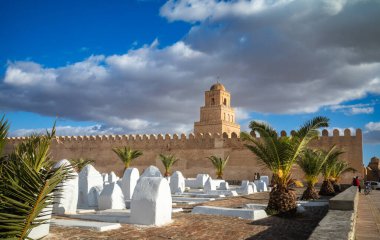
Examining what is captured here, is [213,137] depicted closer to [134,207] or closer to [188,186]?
[188,186]

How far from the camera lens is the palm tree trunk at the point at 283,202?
8727 millimetres

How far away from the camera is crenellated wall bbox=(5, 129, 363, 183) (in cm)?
2627

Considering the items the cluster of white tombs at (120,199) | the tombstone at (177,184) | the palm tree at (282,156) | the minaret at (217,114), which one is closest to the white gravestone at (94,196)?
the cluster of white tombs at (120,199)

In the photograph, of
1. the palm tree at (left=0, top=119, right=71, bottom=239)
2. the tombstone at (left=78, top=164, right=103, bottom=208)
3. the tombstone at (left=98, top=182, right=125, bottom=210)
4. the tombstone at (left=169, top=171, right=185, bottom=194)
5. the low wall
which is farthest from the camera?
the tombstone at (left=169, top=171, right=185, bottom=194)

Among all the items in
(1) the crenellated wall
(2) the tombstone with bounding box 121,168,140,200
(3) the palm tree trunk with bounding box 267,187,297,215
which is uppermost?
(1) the crenellated wall

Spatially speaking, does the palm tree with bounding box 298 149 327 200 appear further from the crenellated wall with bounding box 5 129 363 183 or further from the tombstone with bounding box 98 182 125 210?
the crenellated wall with bounding box 5 129 363 183

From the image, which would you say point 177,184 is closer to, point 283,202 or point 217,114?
point 283,202

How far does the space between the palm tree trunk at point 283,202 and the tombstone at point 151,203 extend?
3157 mm

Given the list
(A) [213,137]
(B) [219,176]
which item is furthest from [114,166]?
(B) [219,176]

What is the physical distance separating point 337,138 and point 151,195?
2287 centimetres

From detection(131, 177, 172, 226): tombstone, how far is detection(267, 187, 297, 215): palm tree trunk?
3.16 metres

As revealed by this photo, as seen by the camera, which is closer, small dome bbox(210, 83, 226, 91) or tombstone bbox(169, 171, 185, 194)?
tombstone bbox(169, 171, 185, 194)

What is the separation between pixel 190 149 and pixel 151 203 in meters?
23.9

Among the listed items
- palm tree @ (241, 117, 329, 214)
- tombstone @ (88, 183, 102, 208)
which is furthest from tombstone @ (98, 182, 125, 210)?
palm tree @ (241, 117, 329, 214)
